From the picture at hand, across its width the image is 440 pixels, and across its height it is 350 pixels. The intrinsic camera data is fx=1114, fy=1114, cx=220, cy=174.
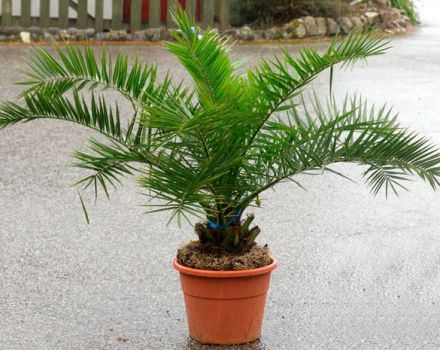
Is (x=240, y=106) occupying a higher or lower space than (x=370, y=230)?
higher

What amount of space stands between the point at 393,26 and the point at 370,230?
35.9ft

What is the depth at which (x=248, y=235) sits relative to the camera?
5.64m

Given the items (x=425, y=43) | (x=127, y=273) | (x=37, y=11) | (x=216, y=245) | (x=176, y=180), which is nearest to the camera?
(x=176, y=180)

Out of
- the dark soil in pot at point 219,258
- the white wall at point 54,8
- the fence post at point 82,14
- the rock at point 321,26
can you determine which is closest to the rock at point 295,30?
the rock at point 321,26

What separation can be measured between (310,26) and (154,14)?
2.34m

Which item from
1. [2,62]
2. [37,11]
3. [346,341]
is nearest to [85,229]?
[346,341]

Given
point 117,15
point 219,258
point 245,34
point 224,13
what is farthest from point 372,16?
point 219,258

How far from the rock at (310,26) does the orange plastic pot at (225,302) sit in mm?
11355

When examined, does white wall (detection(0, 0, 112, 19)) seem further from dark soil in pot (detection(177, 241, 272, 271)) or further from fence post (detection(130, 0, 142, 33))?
dark soil in pot (detection(177, 241, 272, 271))

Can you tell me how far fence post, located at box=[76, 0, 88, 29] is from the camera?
16.1m

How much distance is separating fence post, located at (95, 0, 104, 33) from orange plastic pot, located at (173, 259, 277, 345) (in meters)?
11.0

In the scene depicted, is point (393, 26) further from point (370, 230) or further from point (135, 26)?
point (370, 230)

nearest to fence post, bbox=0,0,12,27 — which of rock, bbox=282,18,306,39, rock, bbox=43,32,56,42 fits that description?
rock, bbox=43,32,56,42

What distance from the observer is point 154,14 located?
640 inches
